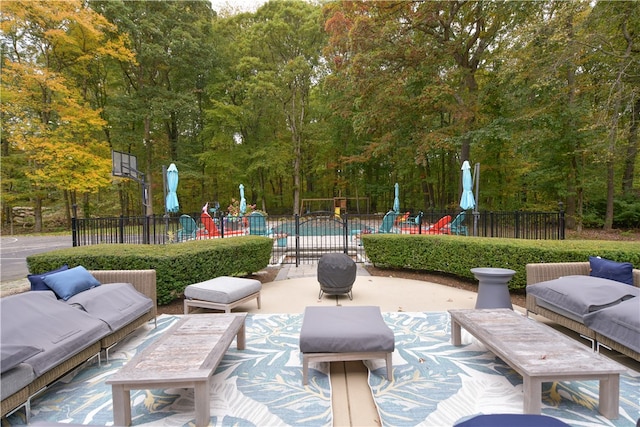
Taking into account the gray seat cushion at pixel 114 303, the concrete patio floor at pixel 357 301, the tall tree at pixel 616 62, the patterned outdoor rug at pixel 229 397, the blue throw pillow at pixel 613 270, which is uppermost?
the tall tree at pixel 616 62

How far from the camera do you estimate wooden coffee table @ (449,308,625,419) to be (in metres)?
2.10

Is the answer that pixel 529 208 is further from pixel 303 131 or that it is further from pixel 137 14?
pixel 137 14

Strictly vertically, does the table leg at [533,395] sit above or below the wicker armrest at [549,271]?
below

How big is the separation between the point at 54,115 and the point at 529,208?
2420cm

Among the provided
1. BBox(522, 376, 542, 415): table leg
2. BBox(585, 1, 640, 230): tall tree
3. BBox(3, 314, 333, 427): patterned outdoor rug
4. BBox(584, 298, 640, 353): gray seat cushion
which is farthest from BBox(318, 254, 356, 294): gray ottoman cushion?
BBox(585, 1, 640, 230): tall tree

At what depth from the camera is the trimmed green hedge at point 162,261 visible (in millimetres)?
4574

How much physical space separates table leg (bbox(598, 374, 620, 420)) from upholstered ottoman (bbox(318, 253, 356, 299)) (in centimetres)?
316

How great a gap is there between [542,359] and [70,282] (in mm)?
4439

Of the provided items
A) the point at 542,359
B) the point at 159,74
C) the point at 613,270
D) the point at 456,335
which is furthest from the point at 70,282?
the point at 159,74

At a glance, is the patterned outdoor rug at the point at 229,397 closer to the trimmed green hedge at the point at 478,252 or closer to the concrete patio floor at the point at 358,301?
the concrete patio floor at the point at 358,301

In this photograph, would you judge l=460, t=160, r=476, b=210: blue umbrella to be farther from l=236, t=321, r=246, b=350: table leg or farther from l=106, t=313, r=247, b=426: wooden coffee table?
l=106, t=313, r=247, b=426: wooden coffee table

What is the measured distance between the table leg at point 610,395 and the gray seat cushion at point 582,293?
1011mm

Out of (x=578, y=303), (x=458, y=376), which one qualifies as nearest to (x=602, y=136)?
(x=578, y=303)

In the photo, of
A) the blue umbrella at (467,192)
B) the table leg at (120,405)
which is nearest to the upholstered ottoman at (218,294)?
the table leg at (120,405)
